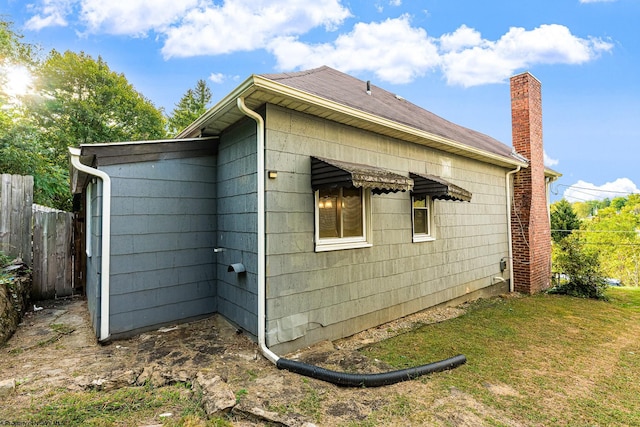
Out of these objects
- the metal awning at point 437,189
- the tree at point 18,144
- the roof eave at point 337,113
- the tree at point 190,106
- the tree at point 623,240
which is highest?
the tree at point 190,106

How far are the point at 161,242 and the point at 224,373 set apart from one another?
2196 mm

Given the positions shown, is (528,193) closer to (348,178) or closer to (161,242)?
(348,178)

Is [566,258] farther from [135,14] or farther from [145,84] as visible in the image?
[145,84]

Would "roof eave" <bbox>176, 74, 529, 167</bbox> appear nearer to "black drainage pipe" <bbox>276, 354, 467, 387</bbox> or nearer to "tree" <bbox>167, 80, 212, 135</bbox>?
"black drainage pipe" <bbox>276, 354, 467, 387</bbox>

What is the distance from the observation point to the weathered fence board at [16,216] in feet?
18.9

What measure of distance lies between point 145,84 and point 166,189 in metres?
23.0

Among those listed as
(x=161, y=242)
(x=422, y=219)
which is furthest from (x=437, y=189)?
(x=161, y=242)

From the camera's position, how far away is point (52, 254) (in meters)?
6.35

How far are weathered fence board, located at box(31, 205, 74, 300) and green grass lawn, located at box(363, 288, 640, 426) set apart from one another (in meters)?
6.41

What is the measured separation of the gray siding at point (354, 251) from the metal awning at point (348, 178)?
0.57 ft

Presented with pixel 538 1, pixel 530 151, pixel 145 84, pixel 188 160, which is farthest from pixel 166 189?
pixel 145 84

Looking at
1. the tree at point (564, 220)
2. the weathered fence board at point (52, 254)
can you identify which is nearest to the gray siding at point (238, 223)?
the weathered fence board at point (52, 254)

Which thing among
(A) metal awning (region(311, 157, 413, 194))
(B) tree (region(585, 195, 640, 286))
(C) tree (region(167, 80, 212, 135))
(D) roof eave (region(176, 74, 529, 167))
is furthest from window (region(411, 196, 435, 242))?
(B) tree (region(585, 195, 640, 286))

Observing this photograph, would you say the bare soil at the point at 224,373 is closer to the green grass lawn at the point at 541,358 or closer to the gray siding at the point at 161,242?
the green grass lawn at the point at 541,358
